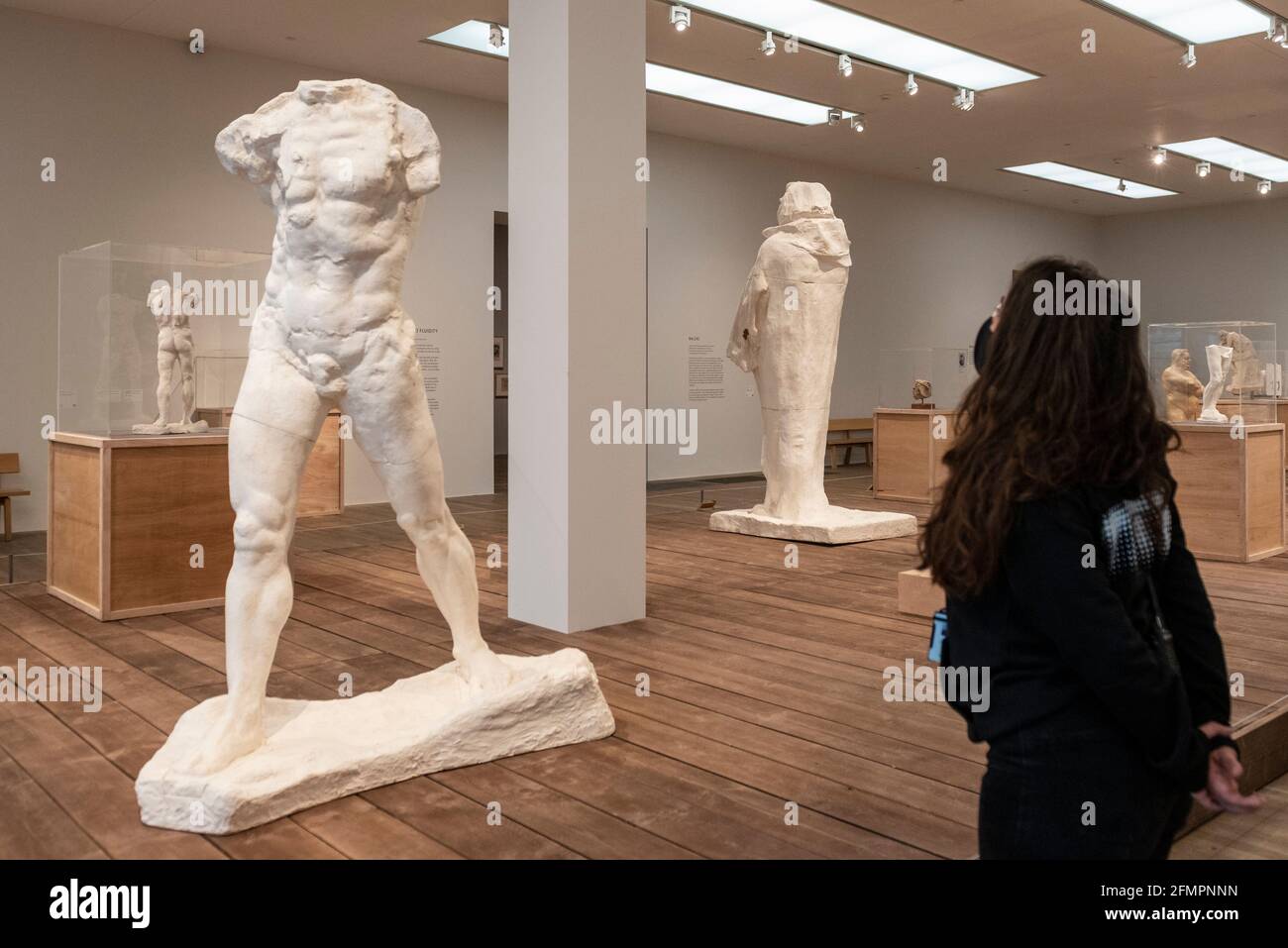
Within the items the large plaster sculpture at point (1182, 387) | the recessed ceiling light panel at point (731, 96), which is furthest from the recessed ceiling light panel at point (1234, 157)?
the large plaster sculpture at point (1182, 387)

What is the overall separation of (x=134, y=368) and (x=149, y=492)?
0.72m

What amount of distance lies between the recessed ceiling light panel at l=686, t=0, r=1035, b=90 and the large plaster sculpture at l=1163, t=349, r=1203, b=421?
3.50 meters

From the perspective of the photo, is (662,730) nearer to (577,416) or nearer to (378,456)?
(378,456)

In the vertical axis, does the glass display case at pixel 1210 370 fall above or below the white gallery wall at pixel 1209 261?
below

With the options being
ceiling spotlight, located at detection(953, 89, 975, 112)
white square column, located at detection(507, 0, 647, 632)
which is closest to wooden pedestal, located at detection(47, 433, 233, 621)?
white square column, located at detection(507, 0, 647, 632)

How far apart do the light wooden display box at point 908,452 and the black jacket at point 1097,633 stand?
28.9ft

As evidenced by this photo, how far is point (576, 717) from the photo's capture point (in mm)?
3551

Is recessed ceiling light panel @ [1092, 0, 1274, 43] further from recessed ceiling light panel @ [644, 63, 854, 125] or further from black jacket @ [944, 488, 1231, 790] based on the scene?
black jacket @ [944, 488, 1231, 790]

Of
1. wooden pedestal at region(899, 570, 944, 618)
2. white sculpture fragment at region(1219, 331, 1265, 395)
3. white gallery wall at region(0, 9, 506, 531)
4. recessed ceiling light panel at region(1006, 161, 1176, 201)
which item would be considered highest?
recessed ceiling light panel at region(1006, 161, 1176, 201)

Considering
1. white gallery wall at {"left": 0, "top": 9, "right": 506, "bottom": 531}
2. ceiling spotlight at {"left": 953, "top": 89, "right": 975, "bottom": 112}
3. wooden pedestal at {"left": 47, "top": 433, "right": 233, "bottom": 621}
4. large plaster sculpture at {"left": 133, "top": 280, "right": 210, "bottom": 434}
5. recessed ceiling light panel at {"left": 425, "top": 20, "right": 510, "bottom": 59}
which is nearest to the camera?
wooden pedestal at {"left": 47, "top": 433, "right": 233, "bottom": 621}

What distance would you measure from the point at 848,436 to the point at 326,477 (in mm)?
7731

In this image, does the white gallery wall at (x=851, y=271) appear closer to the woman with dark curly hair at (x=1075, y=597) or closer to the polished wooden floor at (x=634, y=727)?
the polished wooden floor at (x=634, y=727)

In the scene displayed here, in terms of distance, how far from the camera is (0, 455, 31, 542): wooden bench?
816 cm

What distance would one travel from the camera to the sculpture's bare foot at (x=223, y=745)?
2.93 meters
